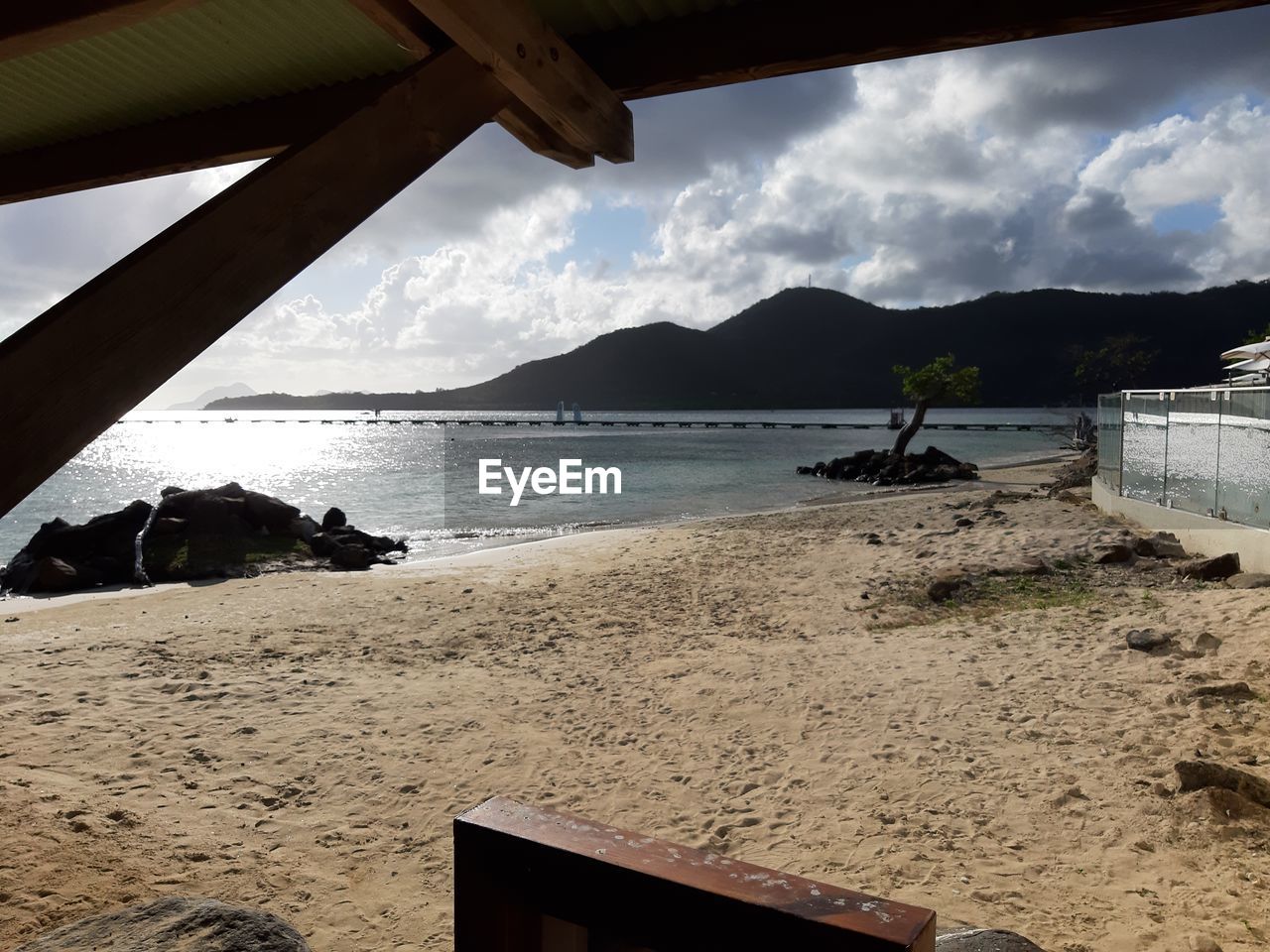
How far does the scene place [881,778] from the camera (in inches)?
167

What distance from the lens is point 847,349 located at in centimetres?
15725

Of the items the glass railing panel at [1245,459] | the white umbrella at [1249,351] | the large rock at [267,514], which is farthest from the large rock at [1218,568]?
the large rock at [267,514]

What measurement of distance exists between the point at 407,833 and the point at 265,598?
6.97 meters

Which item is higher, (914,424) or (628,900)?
(914,424)

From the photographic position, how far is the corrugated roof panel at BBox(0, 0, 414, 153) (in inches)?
111

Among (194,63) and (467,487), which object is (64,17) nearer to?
(194,63)

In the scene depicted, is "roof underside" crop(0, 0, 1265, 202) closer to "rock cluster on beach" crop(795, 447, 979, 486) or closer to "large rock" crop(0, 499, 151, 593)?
"large rock" crop(0, 499, 151, 593)

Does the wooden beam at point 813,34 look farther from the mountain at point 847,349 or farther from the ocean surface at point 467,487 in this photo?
the mountain at point 847,349

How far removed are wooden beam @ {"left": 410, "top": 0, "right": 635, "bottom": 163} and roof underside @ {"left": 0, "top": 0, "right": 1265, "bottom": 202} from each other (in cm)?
15

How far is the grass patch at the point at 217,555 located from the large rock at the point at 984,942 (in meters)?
13.3

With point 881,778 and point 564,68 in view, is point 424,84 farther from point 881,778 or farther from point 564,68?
point 881,778

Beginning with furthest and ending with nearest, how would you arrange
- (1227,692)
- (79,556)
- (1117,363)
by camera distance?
1. (1117,363)
2. (79,556)
3. (1227,692)

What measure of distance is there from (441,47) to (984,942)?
324cm

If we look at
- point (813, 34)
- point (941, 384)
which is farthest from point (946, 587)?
point (941, 384)
